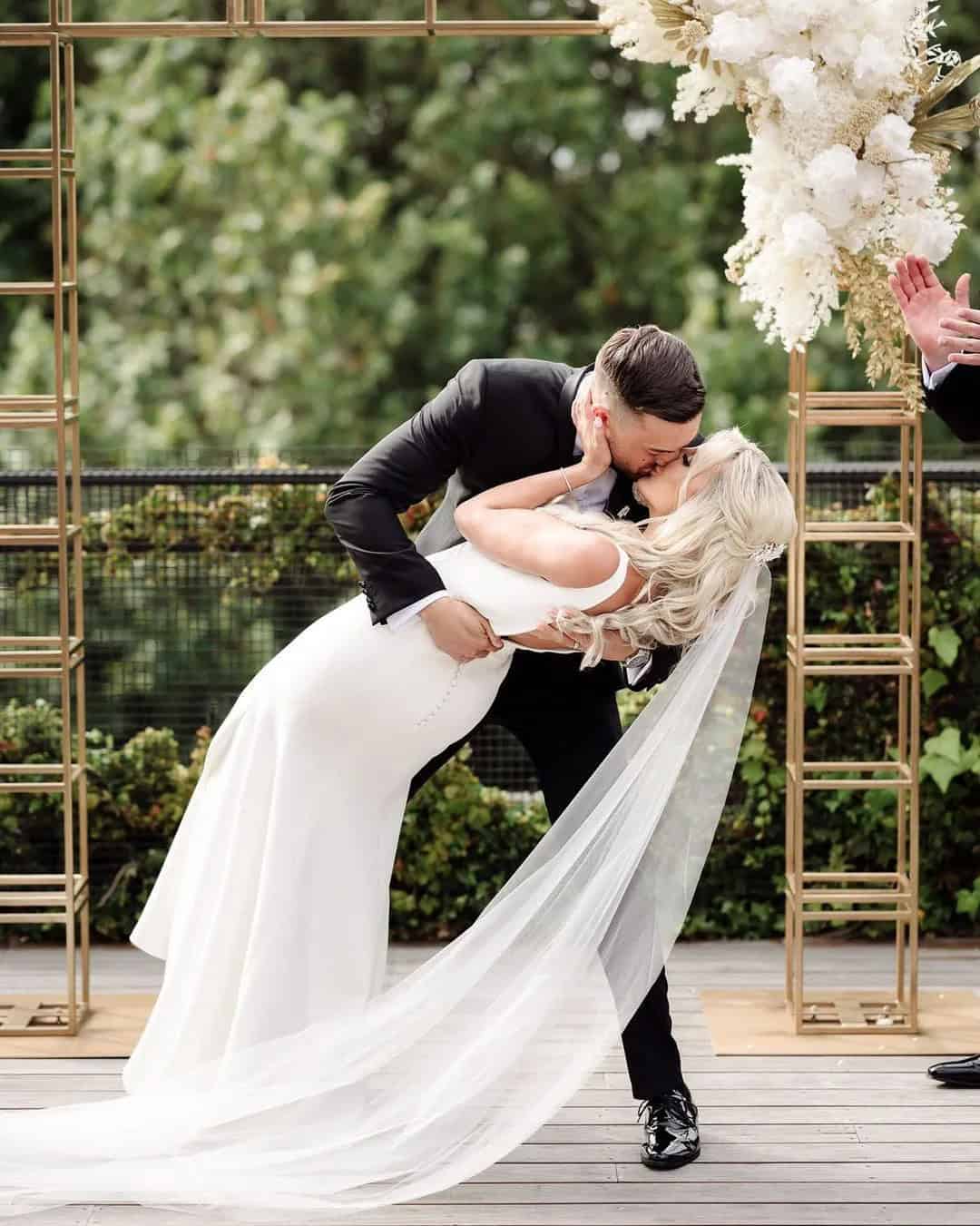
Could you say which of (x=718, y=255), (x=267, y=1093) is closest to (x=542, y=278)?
(x=718, y=255)

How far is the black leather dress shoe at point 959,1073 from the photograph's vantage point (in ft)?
12.7

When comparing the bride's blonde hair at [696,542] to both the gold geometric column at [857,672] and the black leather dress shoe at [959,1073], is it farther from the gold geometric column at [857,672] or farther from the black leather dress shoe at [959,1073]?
the black leather dress shoe at [959,1073]

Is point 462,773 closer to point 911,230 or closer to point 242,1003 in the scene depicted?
point 242,1003

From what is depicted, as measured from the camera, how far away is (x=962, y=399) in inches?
145

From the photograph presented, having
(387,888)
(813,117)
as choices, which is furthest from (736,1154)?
(813,117)

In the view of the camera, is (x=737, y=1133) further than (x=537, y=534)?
Yes

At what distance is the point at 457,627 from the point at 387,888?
22.3 inches

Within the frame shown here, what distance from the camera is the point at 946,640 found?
5.04 meters

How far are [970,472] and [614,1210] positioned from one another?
8.91 feet

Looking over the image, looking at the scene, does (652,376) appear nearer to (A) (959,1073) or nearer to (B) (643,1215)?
(B) (643,1215)

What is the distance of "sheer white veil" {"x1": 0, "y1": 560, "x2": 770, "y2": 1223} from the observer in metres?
3.26

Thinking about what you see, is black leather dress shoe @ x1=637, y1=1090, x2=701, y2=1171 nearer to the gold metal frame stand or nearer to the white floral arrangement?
the gold metal frame stand

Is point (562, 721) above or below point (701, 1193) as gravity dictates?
above

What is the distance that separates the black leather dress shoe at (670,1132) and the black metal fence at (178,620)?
1.87 meters
